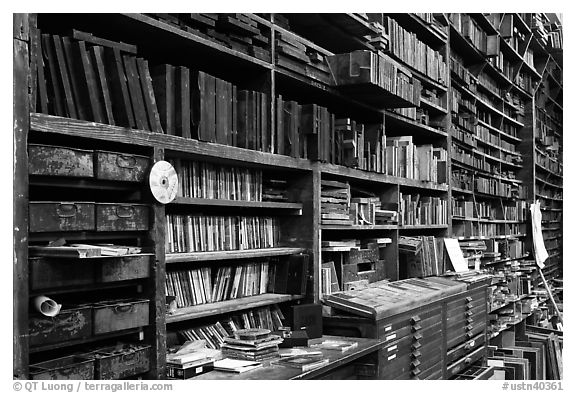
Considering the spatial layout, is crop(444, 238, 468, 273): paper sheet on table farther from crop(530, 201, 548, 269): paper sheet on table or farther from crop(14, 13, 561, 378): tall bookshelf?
crop(530, 201, 548, 269): paper sheet on table

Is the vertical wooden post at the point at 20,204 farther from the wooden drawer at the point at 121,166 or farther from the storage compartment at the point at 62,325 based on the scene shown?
the wooden drawer at the point at 121,166

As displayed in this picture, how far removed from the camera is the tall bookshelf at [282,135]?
241 centimetres

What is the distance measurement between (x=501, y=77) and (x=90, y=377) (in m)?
7.03

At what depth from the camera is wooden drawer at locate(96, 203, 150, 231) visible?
7.70 feet

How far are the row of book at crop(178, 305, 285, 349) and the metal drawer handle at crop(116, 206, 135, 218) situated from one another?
820mm

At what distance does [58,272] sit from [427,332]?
2793mm

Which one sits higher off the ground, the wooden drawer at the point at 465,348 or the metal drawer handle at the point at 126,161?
the metal drawer handle at the point at 126,161

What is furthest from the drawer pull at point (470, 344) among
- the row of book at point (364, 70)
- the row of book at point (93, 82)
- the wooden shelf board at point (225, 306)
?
the row of book at point (93, 82)

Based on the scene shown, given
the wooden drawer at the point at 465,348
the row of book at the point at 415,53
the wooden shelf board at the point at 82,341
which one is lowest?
the wooden drawer at the point at 465,348

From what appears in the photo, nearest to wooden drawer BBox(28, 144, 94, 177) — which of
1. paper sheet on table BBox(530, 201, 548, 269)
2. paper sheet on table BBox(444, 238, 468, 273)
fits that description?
paper sheet on table BBox(444, 238, 468, 273)

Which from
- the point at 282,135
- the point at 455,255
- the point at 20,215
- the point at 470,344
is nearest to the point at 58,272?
the point at 20,215

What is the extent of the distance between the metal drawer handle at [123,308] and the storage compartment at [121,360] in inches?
5.9

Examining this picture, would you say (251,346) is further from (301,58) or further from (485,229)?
(485,229)

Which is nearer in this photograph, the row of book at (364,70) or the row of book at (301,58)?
the row of book at (301,58)
